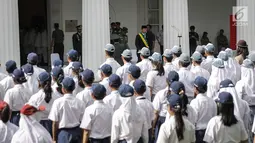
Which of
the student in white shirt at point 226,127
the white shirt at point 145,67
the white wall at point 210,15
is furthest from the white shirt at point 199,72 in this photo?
the white wall at point 210,15

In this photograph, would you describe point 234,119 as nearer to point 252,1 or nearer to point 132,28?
point 252,1

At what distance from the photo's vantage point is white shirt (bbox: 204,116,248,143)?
6777 millimetres

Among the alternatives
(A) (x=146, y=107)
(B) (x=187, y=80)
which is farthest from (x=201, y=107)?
(B) (x=187, y=80)

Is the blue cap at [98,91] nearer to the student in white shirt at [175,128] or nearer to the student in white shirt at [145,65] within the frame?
the student in white shirt at [175,128]

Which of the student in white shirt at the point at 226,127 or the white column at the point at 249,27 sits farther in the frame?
the white column at the point at 249,27

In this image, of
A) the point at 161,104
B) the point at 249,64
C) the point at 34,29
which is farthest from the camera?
the point at 34,29

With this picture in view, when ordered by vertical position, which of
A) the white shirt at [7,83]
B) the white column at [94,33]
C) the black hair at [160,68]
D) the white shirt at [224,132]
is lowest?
the white shirt at [224,132]

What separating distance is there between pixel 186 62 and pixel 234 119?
3720 mm

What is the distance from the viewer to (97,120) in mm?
7602

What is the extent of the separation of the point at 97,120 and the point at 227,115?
187 centimetres

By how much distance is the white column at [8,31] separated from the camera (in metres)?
15.2

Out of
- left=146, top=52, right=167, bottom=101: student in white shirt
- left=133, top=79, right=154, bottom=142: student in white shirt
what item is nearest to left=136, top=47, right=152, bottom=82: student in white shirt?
left=146, top=52, right=167, bottom=101: student in white shirt

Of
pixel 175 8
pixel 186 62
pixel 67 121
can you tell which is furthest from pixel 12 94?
pixel 175 8

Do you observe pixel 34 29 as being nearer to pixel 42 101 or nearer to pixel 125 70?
pixel 125 70
